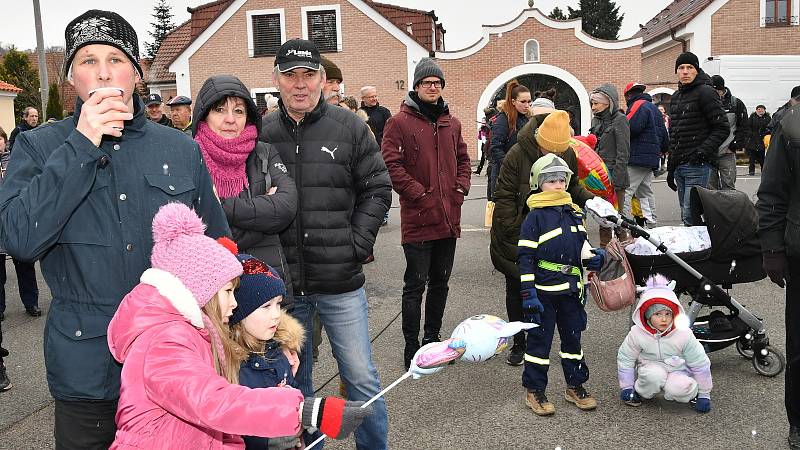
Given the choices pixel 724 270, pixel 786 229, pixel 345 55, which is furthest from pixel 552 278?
pixel 345 55

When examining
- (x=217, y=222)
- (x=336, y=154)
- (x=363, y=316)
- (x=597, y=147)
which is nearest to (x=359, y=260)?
(x=363, y=316)

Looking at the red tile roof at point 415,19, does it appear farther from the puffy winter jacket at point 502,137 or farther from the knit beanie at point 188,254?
the knit beanie at point 188,254

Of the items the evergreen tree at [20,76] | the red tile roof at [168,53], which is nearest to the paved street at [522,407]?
the red tile roof at [168,53]

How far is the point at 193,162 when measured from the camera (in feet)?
8.51

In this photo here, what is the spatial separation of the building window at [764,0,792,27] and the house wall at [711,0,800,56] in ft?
0.66

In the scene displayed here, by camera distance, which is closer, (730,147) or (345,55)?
(730,147)

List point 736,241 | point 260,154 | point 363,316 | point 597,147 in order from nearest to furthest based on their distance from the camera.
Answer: point 260,154 → point 363,316 → point 736,241 → point 597,147

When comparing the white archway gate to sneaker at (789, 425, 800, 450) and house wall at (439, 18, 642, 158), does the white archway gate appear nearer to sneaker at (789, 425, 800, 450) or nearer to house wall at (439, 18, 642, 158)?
house wall at (439, 18, 642, 158)

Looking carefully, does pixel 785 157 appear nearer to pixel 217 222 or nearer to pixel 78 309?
pixel 217 222

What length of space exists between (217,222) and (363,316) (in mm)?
1194

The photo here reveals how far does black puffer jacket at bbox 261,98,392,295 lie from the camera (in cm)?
362

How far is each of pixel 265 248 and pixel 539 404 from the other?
2146 millimetres

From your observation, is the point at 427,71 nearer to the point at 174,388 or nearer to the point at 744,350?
the point at 744,350

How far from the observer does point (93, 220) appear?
2.30 meters
